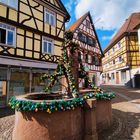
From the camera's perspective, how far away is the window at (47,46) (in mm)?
13211

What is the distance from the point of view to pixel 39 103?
12.6ft

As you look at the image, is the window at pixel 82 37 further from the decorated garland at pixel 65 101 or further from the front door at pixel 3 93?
the decorated garland at pixel 65 101

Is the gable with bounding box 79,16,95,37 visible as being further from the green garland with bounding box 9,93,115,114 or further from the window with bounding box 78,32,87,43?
the green garland with bounding box 9,93,115,114

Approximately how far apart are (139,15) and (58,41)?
68.2 feet

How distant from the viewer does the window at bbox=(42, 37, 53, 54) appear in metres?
13.2

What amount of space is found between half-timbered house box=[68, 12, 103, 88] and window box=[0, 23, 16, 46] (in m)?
9.64

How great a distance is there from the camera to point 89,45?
70.2 feet

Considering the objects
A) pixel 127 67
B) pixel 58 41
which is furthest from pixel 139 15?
pixel 58 41

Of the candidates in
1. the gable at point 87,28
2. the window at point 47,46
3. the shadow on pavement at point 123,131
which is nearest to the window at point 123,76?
the gable at point 87,28

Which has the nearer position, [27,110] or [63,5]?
[27,110]

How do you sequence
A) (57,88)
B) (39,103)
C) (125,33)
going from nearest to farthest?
1. (39,103)
2. (57,88)
3. (125,33)

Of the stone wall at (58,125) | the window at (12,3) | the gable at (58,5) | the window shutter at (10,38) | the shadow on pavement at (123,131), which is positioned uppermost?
the gable at (58,5)

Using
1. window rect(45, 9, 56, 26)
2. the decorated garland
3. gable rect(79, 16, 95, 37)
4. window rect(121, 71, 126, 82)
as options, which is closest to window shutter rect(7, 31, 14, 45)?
window rect(45, 9, 56, 26)

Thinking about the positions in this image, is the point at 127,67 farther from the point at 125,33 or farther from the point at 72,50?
the point at 72,50
